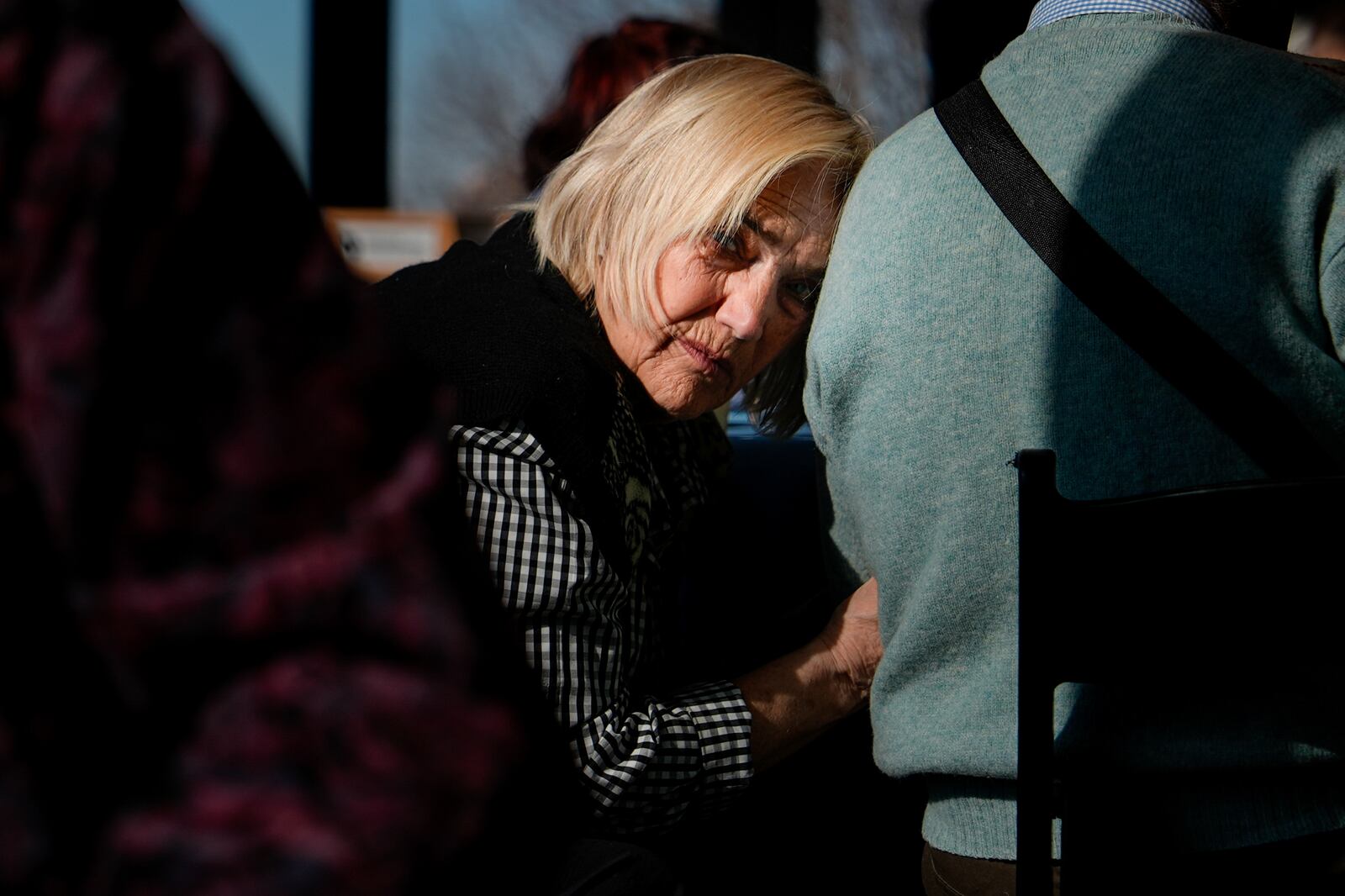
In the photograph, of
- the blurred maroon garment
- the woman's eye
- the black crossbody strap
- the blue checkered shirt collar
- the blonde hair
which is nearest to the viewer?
the blurred maroon garment

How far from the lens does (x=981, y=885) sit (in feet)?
4.32

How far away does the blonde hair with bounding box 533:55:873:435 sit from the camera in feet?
4.99

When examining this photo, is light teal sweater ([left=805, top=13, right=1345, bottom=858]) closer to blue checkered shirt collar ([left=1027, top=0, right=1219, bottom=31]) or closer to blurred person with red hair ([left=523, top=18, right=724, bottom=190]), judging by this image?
blue checkered shirt collar ([left=1027, top=0, right=1219, bottom=31])

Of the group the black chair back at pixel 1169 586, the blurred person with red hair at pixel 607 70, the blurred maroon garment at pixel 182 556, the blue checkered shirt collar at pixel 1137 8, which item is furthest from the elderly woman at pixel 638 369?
the blurred person with red hair at pixel 607 70

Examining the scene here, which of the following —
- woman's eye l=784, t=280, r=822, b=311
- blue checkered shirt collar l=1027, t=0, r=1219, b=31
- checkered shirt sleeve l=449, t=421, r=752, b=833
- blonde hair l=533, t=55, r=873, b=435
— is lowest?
checkered shirt sleeve l=449, t=421, r=752, b=833

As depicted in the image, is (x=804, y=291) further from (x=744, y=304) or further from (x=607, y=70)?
(x=607, y=70)

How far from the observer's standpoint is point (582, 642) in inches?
53.2

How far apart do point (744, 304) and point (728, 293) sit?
26 millimetres

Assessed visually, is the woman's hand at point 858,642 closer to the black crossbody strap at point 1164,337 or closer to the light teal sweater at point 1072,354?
the light teal sweater at point 1072,354

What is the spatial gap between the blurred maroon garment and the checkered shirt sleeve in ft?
2.55

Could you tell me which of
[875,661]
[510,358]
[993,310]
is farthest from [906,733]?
[510,358]

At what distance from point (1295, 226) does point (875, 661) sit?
0.75 metres

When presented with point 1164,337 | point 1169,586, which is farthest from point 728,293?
point 1169,586

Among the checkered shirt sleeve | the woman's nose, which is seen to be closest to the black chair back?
the checkered shirt sleeve
